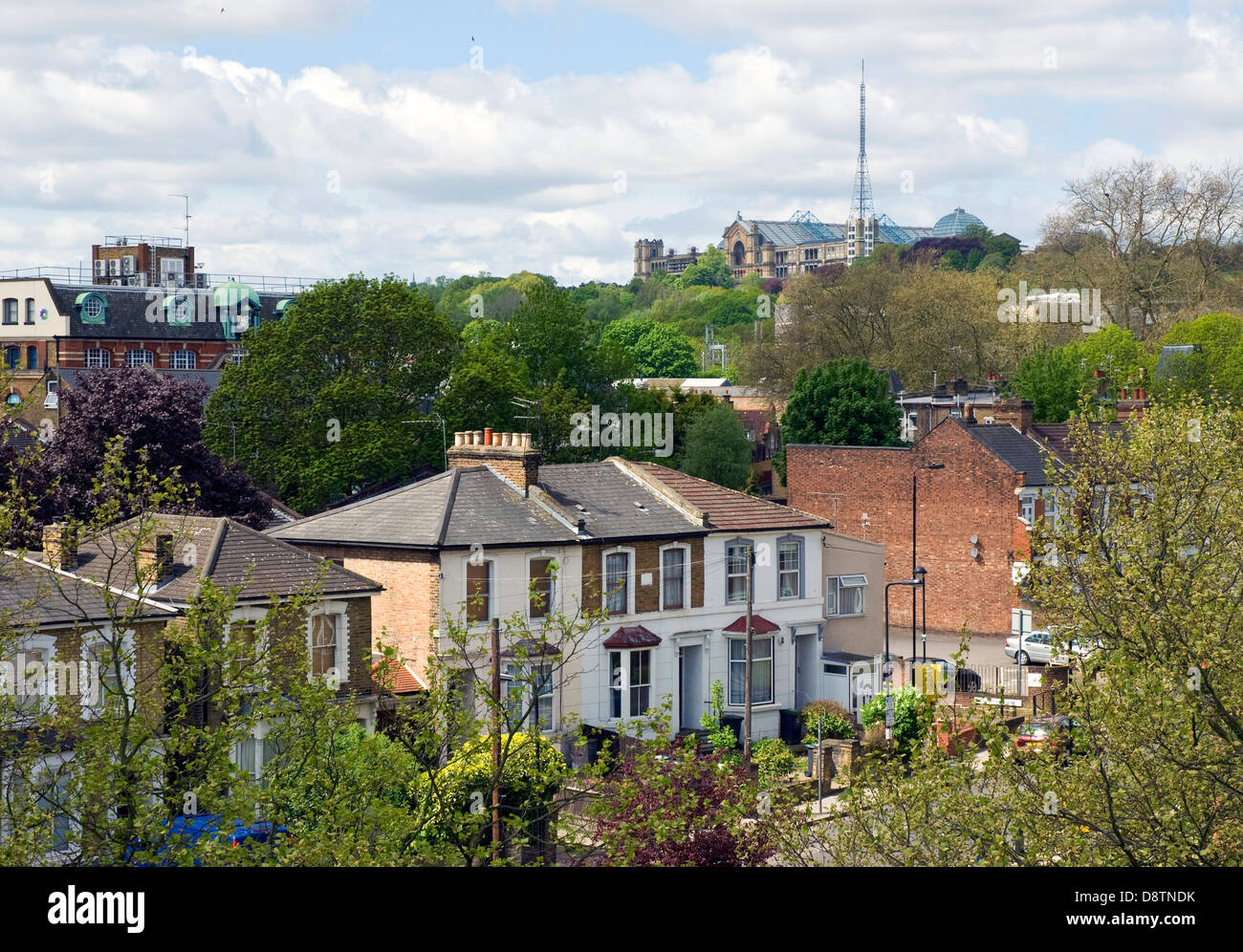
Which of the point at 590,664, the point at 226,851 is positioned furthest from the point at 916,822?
the point at 590,664

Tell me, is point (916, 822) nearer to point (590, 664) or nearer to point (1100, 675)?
point (1100, 675)

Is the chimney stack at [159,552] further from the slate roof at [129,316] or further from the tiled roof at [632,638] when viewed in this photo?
the slate roof at [129,316]

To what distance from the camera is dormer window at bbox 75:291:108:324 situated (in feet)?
319

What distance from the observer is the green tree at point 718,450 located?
8069 centimetres

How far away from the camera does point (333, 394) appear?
62.1 metres

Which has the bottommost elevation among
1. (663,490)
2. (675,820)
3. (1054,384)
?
(675,820)

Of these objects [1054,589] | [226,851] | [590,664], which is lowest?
[590,664]

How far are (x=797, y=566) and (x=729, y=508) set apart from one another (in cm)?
285

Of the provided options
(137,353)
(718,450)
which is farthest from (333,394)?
(137,353)

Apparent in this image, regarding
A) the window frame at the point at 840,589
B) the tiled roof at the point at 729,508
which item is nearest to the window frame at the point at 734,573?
the tiled roof at the point at 729,508

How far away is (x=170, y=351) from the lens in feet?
327

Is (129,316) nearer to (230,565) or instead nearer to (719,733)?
(230,565)
